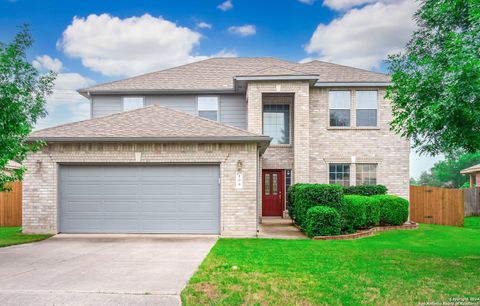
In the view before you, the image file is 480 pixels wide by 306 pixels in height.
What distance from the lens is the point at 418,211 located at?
54.0ft

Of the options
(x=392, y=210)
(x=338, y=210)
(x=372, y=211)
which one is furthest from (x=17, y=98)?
(x=392, y=210)

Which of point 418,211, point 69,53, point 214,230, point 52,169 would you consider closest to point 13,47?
point 52,169

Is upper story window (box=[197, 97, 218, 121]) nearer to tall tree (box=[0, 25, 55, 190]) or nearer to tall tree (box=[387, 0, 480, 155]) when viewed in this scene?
tall tree (box=[0, 25, 55, 190])

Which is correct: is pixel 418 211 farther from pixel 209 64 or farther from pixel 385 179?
pixel 209 64

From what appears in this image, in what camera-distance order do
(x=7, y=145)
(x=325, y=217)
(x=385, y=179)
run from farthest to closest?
(x=385, y=179) → (x=325, y=217) → (x=7, y=145)

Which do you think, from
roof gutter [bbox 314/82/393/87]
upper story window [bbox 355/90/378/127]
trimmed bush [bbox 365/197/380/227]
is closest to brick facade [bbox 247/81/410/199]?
upper story window [bbox 355/90/378/127]

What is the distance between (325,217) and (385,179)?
22.1 feet

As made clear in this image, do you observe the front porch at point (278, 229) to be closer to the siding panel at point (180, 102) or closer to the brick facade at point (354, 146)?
the brick facade at point (354, 146)

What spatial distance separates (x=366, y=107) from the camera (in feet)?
53.4

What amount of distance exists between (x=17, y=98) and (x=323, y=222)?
935cm

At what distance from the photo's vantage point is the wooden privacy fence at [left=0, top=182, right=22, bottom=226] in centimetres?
1516

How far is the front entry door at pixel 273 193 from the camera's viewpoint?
1653 cm

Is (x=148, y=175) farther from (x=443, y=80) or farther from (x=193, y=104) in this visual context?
(x=443, y=80)

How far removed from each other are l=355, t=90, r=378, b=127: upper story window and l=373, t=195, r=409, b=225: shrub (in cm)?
433
